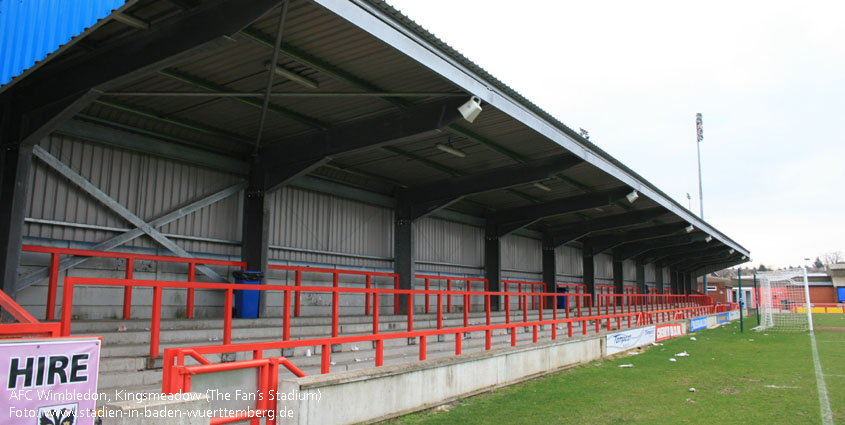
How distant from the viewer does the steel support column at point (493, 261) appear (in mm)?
23016

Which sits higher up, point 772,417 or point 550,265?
point 550,265

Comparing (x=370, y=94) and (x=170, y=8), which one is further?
(x=370, y=94)

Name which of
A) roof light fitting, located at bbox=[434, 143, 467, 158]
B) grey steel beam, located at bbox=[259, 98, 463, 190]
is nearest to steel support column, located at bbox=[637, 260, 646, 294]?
roof light fitting, located at bbox=[434, 143, 467, 158]

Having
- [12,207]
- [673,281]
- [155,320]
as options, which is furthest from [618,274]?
[12,207]

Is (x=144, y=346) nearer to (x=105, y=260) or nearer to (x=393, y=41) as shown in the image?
(x=105, y=260)

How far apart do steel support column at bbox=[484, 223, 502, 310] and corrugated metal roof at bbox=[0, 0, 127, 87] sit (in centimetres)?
1781

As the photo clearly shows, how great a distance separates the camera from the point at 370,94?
424 inches

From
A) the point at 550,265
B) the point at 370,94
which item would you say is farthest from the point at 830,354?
the point at 370,94

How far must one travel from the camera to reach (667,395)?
10.0 metres

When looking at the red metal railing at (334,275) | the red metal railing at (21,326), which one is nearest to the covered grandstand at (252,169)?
the red metal railing at (334,275)

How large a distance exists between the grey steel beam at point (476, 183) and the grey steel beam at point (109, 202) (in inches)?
293

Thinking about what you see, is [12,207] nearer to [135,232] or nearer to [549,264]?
[135,232]

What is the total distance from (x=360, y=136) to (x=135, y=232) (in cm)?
491

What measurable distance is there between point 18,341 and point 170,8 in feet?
17.4
